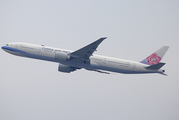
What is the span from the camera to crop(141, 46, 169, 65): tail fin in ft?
137

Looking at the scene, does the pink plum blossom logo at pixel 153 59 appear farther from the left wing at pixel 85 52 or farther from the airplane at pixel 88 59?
the left wing at pixel 85 52

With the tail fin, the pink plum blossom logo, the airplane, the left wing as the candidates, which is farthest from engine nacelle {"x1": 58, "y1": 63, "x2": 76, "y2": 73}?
the pink plum blossom logo

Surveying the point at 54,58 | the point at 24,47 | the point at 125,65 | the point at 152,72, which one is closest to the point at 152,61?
the point at 152,72

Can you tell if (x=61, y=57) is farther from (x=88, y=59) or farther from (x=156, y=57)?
(x=156, y=57)

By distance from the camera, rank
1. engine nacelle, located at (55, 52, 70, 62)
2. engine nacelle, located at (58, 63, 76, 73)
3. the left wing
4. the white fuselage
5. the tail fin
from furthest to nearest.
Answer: engine nacelle, located at (58, 63, 76, 73)
the tail fin
the white fuselage
engine nacelle, located at (55, 52, 70, 62)
the left wing

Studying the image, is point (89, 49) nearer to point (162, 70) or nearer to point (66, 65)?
point (66, 65)

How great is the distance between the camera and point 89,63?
3966cm

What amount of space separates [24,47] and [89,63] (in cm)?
1308

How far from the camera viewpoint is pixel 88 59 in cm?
3934

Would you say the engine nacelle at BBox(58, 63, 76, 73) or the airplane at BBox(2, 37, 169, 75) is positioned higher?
the airplane at BBox(2, 37, 169, 75)

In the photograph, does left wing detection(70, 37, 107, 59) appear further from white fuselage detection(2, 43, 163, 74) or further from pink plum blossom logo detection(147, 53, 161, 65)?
pink plum blossom logo detection(147, 53, 161, 65)

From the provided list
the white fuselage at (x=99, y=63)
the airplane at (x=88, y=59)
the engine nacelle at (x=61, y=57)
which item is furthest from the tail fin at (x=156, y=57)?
the engine nacelle at (x=61, y=57)

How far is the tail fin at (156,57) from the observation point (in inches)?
1644

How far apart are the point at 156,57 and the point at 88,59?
13733mm
